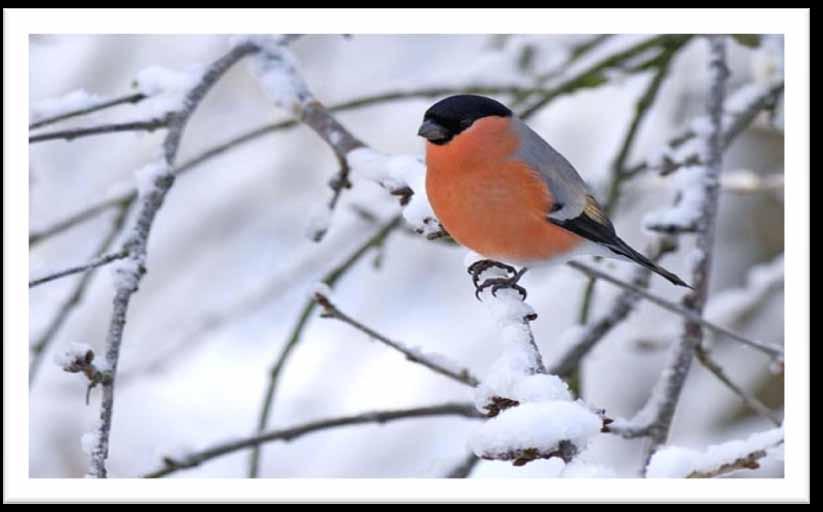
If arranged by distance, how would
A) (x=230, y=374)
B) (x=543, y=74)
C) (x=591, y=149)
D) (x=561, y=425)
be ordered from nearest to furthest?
1. (x=561, y=425)
2. (x=543, y=74)
3. (x=591, y=149)
4. (x=230, y=374)

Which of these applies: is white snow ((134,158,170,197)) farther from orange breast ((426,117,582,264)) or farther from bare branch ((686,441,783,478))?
bare branch ((686,441,783,478))

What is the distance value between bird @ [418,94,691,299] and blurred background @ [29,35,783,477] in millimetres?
634

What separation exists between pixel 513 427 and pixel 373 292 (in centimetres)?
179

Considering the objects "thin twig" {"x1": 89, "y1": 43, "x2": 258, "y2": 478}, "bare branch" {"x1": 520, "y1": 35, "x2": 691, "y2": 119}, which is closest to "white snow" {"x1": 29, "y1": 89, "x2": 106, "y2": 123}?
"thin twig" {"x1": 89, "y1": 43, "x2": 258, "y2": 478}

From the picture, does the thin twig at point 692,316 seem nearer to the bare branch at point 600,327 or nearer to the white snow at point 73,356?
the bare branch at point 600,327

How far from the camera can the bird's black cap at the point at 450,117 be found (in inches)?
50.6

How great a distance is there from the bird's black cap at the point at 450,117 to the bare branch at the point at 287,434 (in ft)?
1.07

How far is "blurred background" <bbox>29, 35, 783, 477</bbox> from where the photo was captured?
7.07ft

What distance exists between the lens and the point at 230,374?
2570 millimetres

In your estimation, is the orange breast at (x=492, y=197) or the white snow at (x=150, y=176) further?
the orange breast at (x=492, y=197)

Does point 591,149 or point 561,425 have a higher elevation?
point 591,149

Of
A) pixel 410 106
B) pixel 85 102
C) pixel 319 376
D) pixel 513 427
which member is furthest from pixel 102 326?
pixel 513 427

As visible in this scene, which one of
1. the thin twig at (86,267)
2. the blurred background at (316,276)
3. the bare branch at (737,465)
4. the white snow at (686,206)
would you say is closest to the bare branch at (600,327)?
the white snow at (686,206)

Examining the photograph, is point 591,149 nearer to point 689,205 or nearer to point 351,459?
point 351,459
